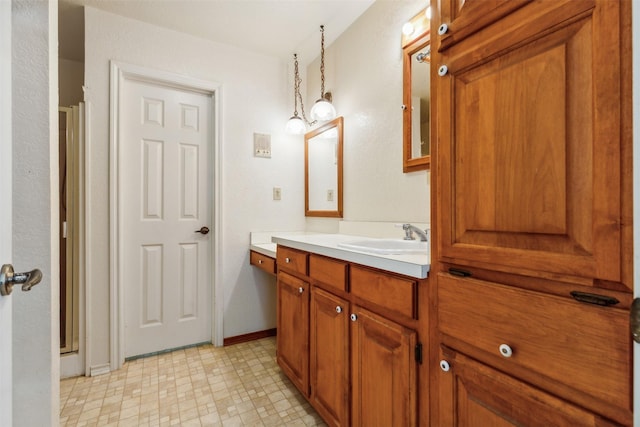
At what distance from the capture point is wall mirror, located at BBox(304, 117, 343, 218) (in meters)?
2.17

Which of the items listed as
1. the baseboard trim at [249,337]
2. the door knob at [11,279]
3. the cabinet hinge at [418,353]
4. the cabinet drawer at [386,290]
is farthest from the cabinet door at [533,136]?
the baseboard trim at [249,337]

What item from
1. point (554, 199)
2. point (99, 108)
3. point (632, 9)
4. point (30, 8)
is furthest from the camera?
point (99, 108)

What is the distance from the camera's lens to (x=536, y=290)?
2.05 feet

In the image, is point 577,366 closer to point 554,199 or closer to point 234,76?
point 554,199

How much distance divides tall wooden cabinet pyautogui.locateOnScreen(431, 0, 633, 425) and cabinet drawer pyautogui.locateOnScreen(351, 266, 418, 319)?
0.27 feet

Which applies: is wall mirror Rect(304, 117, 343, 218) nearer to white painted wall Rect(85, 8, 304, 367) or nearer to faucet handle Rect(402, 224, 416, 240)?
white painted wall Rect(85, 8, 304, 367)

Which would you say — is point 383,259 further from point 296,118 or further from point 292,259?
point 296,118

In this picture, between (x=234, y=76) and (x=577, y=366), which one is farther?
(x=234, y=76)

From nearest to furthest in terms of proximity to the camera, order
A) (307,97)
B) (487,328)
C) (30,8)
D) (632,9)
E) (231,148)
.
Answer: (632,9), (487,328), (30,8), (231,148), (307,97)

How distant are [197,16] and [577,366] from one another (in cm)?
254

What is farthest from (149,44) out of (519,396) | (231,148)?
(519,396)
